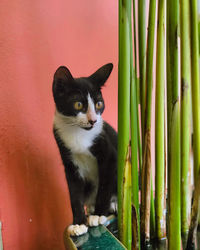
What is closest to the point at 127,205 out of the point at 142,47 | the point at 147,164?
the point at 147,164

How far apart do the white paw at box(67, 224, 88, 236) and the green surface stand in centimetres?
1

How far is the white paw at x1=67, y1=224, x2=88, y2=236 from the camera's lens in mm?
531


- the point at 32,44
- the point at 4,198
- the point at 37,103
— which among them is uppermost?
the point at 32,44

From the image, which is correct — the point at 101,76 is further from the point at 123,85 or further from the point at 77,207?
the point at 77,207

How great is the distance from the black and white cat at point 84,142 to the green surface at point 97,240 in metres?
0.04

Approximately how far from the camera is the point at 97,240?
47 cm

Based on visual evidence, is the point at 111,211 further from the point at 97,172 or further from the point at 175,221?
the point at 175,221

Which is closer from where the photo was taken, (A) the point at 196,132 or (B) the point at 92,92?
(A) the point at 196,132

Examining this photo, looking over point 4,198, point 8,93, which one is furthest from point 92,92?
point 4,198

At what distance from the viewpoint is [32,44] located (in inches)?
29.7

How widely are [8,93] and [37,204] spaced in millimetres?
370

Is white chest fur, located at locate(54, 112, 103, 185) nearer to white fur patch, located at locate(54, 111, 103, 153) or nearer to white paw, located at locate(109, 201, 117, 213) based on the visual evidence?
white fur patch, located at locate(54, 111, 103, 153)

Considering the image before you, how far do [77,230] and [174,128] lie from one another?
1.04 feet

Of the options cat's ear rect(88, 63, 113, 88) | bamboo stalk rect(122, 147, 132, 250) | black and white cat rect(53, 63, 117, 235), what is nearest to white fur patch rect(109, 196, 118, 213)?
black and white cat rect(53, 63, 117, 235)
